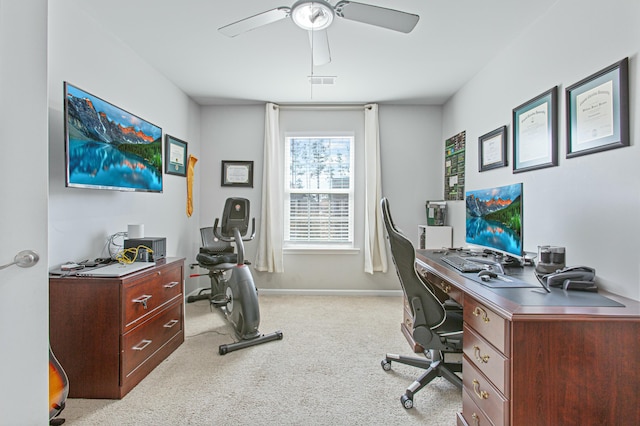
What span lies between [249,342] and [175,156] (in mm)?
2199

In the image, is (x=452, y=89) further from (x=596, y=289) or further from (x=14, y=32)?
(x=14, y=32)

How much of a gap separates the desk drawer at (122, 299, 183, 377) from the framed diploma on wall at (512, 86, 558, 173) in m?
2.90

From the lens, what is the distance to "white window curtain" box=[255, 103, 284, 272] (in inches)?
155

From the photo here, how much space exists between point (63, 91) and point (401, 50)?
248cm

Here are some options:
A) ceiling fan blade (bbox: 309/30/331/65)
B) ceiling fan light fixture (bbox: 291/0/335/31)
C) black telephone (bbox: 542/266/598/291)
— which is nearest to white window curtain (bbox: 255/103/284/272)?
ceiling fan blade (bbox: 309/30/331/65)

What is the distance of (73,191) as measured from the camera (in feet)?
6.75

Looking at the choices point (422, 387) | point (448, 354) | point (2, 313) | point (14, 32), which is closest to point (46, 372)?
point (2, 313)

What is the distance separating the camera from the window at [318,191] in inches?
162

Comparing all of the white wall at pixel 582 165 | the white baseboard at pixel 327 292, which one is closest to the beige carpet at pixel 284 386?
the white baseboard at pixel 327 292

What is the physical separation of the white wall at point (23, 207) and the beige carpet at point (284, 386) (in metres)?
1.00

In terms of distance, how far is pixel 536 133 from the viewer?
211 centimetres

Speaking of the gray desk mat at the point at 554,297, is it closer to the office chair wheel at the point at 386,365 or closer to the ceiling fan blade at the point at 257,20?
the office chair wheel at the point at 386,365

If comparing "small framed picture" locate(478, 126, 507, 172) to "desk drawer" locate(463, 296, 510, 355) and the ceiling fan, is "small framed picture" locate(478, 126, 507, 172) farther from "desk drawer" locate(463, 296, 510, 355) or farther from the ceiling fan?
"desk drawer" locate(463, 296, 510, 355)

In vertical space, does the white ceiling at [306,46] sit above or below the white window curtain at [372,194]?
above
